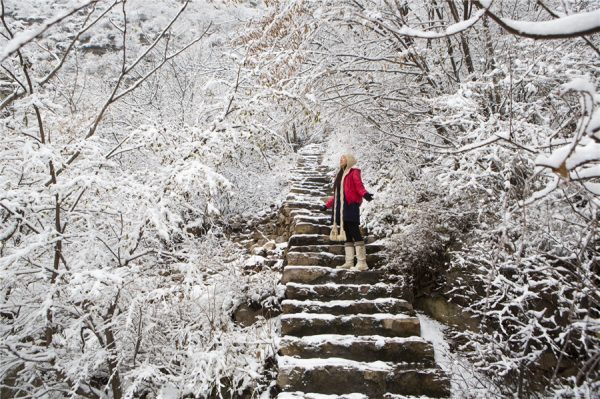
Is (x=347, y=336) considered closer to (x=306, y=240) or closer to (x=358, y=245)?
A: (x=358, y=245)

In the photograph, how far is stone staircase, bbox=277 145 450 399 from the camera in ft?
11.1

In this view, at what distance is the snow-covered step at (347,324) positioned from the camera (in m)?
3.96

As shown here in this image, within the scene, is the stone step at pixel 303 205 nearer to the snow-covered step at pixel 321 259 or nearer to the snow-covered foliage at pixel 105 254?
the snow-covered step at pixel 321 259

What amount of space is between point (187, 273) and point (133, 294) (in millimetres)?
661

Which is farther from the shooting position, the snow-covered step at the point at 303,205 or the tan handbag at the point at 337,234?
the snow-covered step at the point at 303,205

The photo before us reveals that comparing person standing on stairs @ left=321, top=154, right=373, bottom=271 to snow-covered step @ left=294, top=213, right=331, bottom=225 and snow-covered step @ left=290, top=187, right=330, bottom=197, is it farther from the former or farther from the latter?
snow-covered step @ left=290, top=187, right=330, bottom=197

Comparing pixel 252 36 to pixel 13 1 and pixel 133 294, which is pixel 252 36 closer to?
pixel 133 294

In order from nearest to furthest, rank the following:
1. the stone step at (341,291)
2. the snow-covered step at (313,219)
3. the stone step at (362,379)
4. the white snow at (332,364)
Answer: the stone step at (362,379) → the white snow at (332,364) → the stone step at (341,291) → the snow-covered step at (313,219)

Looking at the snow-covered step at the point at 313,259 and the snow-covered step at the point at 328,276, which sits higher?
the snow-covered step at the point at 313,259

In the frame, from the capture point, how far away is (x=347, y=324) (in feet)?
13.3

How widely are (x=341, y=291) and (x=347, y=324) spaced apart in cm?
60

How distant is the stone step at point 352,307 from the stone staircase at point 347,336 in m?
0.01

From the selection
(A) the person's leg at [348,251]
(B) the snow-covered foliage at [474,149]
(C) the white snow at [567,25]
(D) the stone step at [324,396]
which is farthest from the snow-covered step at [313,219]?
(C) the white snow at [567,25]

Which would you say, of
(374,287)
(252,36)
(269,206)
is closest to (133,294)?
(374,287)
